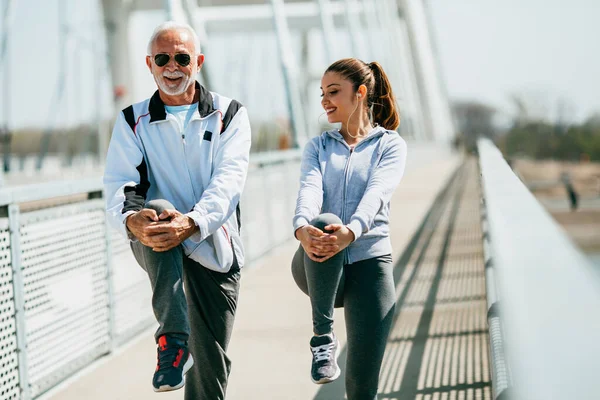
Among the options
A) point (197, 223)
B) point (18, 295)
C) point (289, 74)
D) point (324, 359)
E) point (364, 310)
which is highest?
point (289, 74)

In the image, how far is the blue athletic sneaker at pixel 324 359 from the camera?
99.3 inches

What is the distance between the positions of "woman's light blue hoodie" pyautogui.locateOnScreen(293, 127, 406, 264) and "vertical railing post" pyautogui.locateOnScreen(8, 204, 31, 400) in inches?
65.3

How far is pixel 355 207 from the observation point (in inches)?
106

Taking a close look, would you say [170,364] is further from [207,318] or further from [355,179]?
[355,179]

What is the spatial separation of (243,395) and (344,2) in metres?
21.1

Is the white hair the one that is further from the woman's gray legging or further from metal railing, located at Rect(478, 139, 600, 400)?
metal railing, located at Rect(478, 139, 600, 400)

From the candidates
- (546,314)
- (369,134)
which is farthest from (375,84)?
(546,314)

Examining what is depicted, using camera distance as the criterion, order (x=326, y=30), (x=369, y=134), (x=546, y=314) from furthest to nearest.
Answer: (x=326, y=30)
(x=369, y=134)
(x=546, y=314)

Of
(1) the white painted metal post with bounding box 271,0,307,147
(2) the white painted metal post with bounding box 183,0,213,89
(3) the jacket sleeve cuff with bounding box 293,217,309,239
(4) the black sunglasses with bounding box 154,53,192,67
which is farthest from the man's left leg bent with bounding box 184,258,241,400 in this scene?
(1) the white painted metal post with bounding box 271,0,307,147

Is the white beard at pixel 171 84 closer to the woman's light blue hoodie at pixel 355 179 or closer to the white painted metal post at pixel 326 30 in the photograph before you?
the woman's light blue hoodie at pixel 355 179

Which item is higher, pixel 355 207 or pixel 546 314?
pixel 355 207

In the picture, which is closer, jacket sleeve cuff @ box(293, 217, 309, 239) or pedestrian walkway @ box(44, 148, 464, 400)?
jacket sleeve cuff @ box(293, 217, 309, 239)

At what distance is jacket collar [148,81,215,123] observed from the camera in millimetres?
2646

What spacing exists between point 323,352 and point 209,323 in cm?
43
